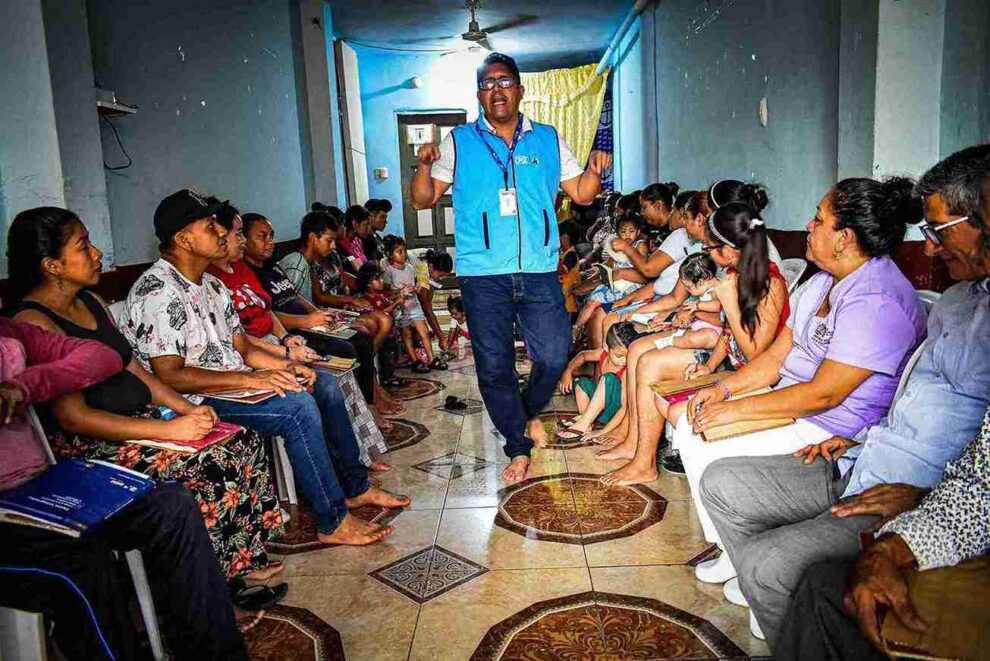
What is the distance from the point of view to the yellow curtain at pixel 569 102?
10438 mm

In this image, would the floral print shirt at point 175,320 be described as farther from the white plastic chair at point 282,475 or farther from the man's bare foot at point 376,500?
the man's bare foot at point 376,500

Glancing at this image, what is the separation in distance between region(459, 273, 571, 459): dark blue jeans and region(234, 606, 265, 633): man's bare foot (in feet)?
4.40

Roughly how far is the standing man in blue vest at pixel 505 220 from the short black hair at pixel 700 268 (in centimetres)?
56

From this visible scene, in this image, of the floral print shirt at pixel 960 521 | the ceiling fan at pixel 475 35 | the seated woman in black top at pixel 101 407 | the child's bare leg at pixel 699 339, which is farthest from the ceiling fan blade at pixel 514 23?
the floral print shirt at pixel 960 521

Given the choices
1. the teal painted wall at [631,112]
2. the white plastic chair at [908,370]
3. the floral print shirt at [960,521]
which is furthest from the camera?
the teal painted wall at [631,112]

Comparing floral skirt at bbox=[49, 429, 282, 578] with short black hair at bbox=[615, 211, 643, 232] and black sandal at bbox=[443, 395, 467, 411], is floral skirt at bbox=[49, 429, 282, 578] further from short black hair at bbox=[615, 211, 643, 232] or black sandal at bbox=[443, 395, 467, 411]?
short black hair at bbox=[615, 211, 643, 232]

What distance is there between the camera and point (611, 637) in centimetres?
188

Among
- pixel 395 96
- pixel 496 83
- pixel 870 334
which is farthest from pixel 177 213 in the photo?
pixel 395 96

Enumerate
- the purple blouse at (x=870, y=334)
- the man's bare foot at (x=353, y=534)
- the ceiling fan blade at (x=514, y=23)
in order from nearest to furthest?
the purple blouse at (x=870, y=334), the man's bare foot at (x=353, y=534), the ceiling fan blade at (x=514, y=23)

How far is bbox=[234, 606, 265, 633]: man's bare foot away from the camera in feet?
6.59

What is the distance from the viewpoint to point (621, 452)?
3.19m

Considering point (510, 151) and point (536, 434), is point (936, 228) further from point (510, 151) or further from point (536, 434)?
point (536, 434)

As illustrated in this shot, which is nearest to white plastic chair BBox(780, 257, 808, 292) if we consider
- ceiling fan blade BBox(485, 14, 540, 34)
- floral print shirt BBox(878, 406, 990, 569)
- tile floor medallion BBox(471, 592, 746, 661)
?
tile floor medallion BBox(471, 592, 746, 661)

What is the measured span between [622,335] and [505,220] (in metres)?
0.86
